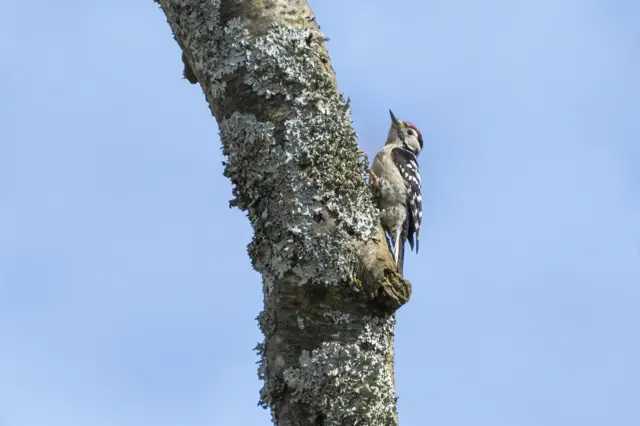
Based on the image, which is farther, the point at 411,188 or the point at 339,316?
the point at 411,188

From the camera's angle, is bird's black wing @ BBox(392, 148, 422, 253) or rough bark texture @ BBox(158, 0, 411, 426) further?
bird's black wing @ BBox(392, 148, 422, 253)

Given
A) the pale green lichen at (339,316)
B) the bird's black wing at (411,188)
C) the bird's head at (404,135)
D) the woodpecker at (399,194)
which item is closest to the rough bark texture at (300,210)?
the pale green lichen at (339,316)

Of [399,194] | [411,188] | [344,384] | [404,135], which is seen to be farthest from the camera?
[404,135]

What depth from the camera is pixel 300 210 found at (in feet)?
8.78

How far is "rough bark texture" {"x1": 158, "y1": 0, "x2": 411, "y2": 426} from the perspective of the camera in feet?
8.11

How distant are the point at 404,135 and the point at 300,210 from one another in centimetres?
479

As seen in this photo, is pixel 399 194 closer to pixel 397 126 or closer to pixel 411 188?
pixel 411 188

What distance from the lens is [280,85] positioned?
9.59 feet

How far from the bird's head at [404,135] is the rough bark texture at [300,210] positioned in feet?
13.7

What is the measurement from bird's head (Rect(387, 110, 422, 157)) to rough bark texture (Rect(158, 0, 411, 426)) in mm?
4169

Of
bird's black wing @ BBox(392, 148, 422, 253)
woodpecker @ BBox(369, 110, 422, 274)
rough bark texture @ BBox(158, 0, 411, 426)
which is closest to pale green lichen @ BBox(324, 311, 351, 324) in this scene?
rough bark texture @ BBox(158, 0, 411, 426)

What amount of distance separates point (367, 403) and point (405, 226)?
337 cm

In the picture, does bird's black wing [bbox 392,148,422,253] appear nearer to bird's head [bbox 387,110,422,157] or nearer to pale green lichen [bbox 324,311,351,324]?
bird's head [bbox 387,110,422,157]

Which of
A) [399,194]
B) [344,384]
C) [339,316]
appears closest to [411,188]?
[399,194]
